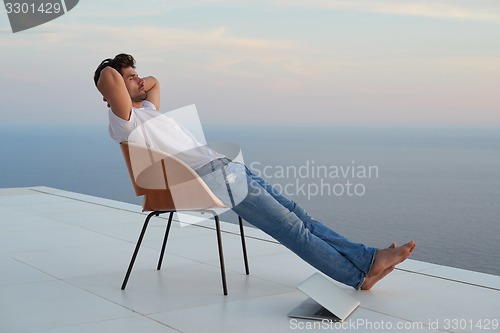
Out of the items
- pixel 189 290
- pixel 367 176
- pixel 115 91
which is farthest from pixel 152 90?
pixel 367 176

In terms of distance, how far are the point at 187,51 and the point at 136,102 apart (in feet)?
23.1

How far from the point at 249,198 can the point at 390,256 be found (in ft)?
1.93

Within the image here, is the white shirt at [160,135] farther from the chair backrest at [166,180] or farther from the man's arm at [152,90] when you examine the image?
the man's arm at [152,90]

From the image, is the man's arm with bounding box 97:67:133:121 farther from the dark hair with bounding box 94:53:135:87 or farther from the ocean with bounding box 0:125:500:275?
the ocean with bounding box 0:125:500:275

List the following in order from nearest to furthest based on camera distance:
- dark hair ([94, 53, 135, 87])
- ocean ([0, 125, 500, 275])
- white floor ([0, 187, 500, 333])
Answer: white floor ([0, 187, 500, 333]) < dark hair ([94, 53, 135, 87]) < ocean ([0, 125, 500, 275])

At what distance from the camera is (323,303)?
261 cm

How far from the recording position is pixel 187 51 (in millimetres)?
10047

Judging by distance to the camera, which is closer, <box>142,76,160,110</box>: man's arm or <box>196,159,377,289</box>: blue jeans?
<box>196,159,377,289</box>: blue jeans

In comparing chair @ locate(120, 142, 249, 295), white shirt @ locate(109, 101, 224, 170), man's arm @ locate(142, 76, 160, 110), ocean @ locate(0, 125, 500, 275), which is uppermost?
man's arm @ locate(142, 76, 160, 110)

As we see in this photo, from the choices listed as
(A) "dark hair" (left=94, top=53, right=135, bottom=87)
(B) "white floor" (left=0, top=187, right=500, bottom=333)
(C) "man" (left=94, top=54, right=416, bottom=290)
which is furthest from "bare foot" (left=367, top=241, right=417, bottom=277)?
(A) "dark hair" (left=94, top=53, right=135, bottom=87)

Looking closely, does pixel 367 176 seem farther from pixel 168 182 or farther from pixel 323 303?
pixel 323 303

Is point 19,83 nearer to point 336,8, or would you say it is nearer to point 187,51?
point 187,51

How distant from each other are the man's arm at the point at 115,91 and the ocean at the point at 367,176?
1083 millimetres

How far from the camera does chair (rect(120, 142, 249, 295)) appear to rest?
9.44ft
